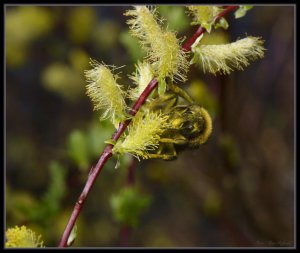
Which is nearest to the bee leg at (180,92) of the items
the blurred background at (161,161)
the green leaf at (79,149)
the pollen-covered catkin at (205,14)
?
the pollen-covered catkin at (205,14)

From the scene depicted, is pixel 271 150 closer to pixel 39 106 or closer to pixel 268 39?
pixel 268 39

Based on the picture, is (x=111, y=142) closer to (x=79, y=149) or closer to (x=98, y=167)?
(x=98, y=167)

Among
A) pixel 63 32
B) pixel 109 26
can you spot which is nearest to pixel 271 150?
pixel 109 26

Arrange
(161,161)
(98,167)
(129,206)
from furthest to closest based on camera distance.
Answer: (161,161), (129,206), (98,167)

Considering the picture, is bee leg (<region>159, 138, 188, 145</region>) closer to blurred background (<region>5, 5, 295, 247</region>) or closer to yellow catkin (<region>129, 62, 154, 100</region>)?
yellow catkin (<region>129, 62, 154, 100</region>)

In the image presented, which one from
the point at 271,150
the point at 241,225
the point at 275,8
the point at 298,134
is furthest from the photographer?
the point at 275,8

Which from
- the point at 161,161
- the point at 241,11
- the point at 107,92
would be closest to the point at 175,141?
the point at 107,92
